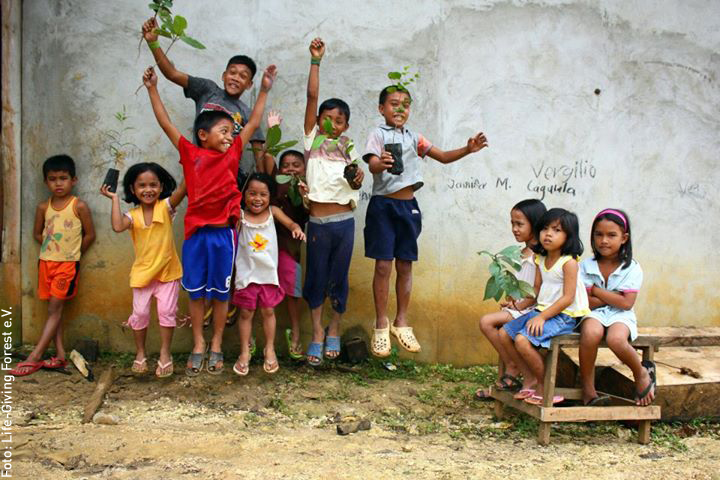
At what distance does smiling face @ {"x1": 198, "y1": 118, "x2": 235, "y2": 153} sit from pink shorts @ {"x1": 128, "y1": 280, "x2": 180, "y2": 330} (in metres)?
1.00

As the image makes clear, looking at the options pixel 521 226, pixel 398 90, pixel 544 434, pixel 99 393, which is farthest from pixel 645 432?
pixel 99 393

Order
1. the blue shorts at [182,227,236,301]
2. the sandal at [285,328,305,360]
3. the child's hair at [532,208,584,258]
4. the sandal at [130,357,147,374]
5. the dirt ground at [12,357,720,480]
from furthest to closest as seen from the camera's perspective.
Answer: the sandal at [285,328,305,360] < the sandal at [130,357,147,374] < the blue shorts at [182,227,236,301] < the child's hair at [532,208,584,258] < the dirt ground at [12,357,720,480]

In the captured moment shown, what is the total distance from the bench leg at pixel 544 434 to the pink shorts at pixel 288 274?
1.93 meters

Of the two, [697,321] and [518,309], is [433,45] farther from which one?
[697,321]

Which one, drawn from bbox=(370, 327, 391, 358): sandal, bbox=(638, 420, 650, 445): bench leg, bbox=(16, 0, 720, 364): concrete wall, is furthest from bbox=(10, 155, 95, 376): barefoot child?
bbox=(638, 420, 650, 445): bench leg

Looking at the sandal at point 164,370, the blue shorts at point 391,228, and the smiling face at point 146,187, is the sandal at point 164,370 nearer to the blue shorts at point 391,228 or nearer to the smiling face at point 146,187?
the smiling face at point 146,187

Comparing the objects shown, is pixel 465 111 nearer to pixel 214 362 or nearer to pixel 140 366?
pixel 214 362

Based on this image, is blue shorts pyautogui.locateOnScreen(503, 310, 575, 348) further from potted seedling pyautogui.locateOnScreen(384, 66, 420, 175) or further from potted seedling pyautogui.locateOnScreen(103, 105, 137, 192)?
potted seedling pyautogui.locateOnScreen(103, 105, 137, 192)

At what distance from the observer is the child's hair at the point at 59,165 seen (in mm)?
4836

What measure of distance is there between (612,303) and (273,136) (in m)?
2.51

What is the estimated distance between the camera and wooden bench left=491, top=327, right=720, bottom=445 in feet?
13.2

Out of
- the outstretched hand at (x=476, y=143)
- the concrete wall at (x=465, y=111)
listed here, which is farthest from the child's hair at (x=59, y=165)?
the outstretched hand at (x=476, y=143)

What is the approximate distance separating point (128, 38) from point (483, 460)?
3.87 meters

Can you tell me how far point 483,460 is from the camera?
12.3 ft
